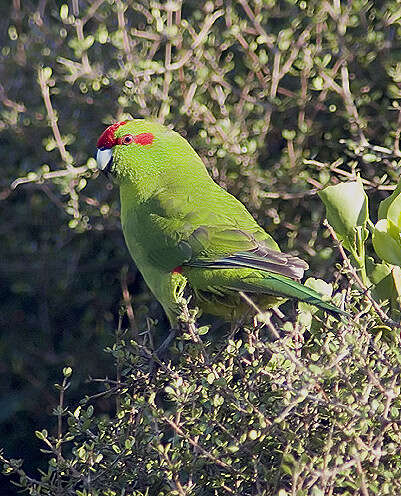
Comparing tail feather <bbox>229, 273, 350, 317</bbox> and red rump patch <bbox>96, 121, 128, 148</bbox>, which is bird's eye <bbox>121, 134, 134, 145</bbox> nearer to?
red rump patch <bbox>96, 121, 128, 148</bbox>

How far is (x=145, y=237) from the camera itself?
2021 millimetres

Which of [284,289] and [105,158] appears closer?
[284,289]

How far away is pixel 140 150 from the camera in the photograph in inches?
86.5

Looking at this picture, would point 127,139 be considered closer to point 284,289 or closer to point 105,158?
point 105,158

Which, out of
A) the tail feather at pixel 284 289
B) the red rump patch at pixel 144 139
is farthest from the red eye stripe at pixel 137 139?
the tail feather at pixel 284 289

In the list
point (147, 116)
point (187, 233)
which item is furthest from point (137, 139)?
point (187, 233)

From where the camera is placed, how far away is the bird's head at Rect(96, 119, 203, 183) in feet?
7.14

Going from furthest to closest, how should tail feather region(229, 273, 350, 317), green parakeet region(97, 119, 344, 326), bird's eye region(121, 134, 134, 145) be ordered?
bird's eye region(121, 134, 134, 145) → green parakeet region(97, 119, 344, 326) → tail feather region(229, 273, 350, 317)

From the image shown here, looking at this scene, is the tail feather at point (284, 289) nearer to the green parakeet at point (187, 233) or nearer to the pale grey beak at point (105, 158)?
the green parakeet at point (187, 233)

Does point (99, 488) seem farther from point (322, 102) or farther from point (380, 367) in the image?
point (322, 102)

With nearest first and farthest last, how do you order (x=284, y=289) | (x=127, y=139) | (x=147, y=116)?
(x=284, y=289) → (x=127, y=139) → (x=147, y=116)

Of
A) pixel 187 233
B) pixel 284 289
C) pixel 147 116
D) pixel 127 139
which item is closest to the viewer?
pixel 284 289

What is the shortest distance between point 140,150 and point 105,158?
0.10 meters

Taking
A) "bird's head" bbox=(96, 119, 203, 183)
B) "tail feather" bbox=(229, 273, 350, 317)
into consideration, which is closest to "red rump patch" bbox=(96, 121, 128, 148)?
"bird's head" bbox=(96, 119, 203, 183)
